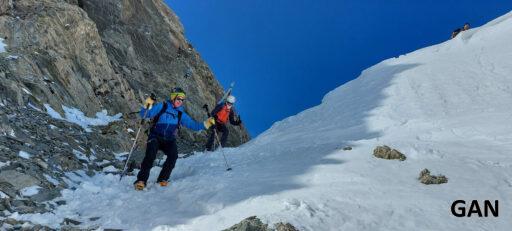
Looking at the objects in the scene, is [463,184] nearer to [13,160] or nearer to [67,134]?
[13,160]

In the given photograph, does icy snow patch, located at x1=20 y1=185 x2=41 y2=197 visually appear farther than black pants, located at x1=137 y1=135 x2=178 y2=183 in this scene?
No

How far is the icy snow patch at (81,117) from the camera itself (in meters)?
18.2

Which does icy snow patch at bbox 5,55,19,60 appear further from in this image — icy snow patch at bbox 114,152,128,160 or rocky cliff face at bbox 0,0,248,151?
icy snow patch at bbox 114,152,128,160

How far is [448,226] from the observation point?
8.32m

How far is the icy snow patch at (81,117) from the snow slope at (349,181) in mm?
4798

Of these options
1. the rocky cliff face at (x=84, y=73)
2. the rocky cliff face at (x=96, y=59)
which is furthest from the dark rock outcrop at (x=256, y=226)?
the rocky cliff face at (x=96, y=59)

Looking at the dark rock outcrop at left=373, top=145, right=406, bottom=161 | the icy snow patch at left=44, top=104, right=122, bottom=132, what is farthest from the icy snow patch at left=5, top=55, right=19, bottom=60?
the dark rock outcrop at left=373, top=145, right=406, bottom=161

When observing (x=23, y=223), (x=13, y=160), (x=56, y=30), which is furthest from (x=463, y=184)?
(x=56, y=30)

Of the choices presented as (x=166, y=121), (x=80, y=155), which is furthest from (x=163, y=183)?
(x=80, y=155)

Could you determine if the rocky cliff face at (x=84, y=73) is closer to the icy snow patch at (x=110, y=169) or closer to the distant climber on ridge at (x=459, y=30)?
the icy snow patch at (x=110, y=169)

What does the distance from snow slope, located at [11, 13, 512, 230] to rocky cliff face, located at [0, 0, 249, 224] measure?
231 centimetres

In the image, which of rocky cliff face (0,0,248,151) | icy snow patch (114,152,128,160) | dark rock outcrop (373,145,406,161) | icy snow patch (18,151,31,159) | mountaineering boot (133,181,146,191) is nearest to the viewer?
icy snow patch (18,151,31,159)

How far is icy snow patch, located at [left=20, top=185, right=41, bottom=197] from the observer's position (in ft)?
35.2

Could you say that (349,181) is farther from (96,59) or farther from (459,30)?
(459,30)
